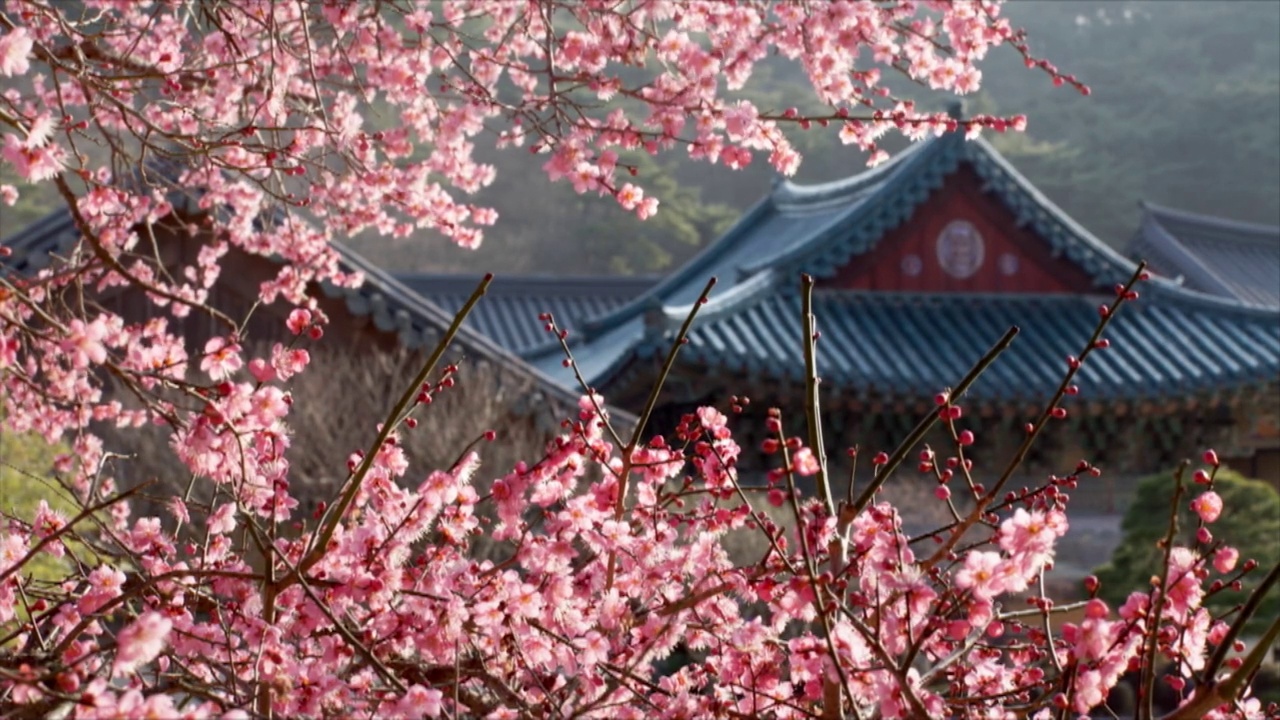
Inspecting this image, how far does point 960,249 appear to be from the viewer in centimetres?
1439

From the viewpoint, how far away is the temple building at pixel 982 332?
43.1ft

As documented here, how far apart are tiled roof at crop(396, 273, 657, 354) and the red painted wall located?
8113 mm

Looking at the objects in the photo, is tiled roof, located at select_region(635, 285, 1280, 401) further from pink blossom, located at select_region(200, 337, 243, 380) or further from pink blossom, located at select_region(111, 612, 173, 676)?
pink blossom, located at select_region(111, 612, 173, 676)

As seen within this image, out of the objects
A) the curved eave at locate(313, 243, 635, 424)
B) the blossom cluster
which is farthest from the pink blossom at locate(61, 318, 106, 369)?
the curved eave at locate(313, 243, 635, 424)

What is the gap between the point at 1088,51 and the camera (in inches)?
1523

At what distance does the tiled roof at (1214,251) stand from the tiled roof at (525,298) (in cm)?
728

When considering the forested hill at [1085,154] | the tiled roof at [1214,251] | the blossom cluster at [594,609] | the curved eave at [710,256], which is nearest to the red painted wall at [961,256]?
the curved eave at [710,256]

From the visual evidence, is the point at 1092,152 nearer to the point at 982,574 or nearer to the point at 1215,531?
the point at 1215,531

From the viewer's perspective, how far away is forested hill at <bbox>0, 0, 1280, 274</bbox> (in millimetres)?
31250

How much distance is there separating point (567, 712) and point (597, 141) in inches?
97.5

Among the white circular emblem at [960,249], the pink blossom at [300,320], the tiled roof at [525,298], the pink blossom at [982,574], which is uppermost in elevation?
the tiled roof at [525,298]

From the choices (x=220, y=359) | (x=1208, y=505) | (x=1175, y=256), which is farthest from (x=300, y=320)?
(x=1175, y=256)

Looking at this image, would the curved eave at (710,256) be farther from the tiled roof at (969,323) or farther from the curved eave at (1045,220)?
the curved eave at (1045,220)

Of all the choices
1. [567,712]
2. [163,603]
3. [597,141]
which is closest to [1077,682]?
[567,712]
